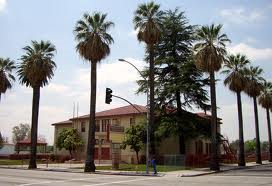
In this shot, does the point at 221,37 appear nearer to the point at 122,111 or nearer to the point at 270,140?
the point at 122,111

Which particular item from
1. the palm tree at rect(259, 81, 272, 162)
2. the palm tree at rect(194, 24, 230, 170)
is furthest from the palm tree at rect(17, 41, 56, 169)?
the palm tree at rect(259, 81, 272, 162)

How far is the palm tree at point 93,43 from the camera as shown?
4162 cm

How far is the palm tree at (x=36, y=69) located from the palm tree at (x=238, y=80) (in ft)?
70.7

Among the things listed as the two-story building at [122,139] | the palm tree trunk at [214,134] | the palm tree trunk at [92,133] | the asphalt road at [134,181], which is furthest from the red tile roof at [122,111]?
the asphalt road at [134,181]

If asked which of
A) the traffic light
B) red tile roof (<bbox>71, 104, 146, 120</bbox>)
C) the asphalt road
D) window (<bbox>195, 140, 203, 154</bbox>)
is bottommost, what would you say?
the asphalt road

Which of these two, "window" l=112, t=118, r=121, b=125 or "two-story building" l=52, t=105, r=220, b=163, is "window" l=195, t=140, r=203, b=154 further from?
"window" l=112, t=118, r=121, b=125

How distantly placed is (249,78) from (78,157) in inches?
1110

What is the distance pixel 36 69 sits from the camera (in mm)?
49000

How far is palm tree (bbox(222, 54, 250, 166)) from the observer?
166 ft

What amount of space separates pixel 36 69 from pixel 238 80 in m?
24.1

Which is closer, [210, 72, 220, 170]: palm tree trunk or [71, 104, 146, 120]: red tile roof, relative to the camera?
[210, 72, 220, 170]: palm tree trunk

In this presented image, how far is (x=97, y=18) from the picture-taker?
43219 mm

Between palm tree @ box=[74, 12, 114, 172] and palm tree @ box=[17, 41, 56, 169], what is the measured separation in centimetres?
812

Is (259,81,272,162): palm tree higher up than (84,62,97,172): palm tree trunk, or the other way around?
(259,81,272,162): palm tree
